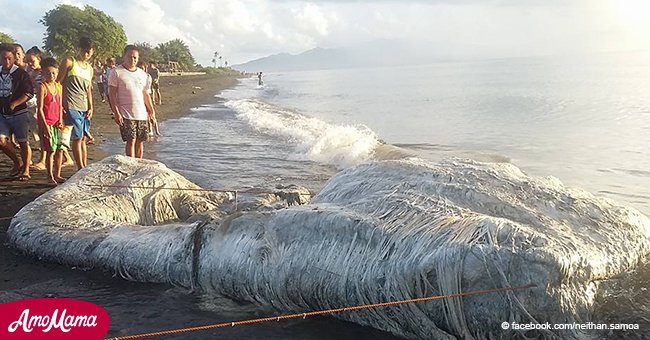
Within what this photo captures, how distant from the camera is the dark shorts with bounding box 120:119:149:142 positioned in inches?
330

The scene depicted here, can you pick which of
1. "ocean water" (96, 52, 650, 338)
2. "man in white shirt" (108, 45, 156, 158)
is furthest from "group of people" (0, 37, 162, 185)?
"ocean water" (96, 52, 650, 338)

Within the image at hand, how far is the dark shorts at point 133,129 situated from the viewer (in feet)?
27.5

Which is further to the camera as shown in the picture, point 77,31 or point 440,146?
point 77,31

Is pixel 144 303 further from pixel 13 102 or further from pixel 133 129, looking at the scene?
pixel 13 102

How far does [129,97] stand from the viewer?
8.31 meters

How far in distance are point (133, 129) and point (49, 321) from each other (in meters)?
5.37

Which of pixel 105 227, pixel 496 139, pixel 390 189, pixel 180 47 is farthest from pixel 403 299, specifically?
pixel 180 47

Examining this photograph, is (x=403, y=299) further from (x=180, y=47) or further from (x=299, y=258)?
(x=180, y=47)

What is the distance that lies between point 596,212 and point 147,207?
4377mm

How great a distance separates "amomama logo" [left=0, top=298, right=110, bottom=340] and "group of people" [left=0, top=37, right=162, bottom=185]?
4.95 meters

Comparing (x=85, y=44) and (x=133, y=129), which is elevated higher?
(x=85, y=44)

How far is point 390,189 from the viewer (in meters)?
4.26

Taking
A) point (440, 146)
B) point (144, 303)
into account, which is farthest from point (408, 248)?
point (440, 146)

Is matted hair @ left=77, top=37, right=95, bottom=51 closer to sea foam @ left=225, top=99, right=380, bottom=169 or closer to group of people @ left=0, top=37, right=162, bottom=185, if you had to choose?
group of people @ left=0, top=37, right=162, bottom=185
